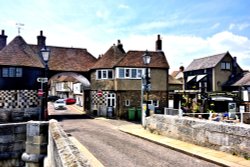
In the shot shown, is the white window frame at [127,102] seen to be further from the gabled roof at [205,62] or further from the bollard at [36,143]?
the gabled roof at [205,62]

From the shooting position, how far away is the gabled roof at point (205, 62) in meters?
44.5

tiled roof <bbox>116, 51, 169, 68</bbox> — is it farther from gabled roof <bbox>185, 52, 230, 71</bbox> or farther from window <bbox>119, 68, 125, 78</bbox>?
gabled roof <bbox>185, 52, 230, 71</bbox>

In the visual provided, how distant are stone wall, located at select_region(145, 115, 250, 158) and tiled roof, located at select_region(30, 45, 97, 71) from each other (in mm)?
17573

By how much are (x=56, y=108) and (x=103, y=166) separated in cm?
3124

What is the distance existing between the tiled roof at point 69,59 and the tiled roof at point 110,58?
244 centimetres

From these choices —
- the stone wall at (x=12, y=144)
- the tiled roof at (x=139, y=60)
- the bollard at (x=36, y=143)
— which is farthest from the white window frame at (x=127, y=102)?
the bollard at (x=36, y=143)

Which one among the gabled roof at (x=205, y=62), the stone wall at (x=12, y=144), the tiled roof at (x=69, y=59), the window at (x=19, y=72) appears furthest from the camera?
the gabled roof at (x=205, y=62)

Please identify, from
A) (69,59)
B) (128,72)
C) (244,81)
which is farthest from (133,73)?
(244,81)

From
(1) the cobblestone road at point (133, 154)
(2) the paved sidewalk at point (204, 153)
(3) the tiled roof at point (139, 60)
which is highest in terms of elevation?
(3) the tiled roof at point (139, 60)

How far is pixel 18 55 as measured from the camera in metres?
26.3

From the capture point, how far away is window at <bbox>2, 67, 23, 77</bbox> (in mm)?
24819

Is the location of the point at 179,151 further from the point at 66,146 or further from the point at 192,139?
the point at 66,146

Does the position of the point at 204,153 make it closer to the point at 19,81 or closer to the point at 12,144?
the point at 12,144

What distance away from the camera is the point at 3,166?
12.7 m
